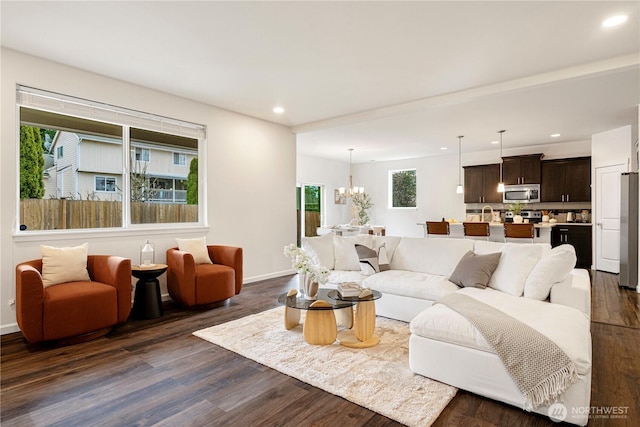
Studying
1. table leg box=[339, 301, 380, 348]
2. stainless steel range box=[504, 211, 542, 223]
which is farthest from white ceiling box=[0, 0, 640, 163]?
stainless steel range box=[504, 211, 542, 223]

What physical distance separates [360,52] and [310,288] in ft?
7.85

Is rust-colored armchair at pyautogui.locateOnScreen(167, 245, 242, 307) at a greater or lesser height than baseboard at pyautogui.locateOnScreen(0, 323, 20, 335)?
greater

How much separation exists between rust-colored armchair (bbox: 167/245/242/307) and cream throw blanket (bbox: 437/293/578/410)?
301 cm

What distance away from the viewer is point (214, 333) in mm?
3346

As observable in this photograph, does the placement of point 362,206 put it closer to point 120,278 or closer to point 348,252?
point 348,252

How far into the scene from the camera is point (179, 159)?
4.96 metres

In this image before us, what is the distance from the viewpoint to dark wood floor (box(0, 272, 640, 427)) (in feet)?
6.52

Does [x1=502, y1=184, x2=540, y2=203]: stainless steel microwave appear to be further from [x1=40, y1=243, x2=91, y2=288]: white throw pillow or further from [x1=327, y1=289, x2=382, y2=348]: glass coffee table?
[x1=40, y1=243, x2=91, y2=288]: white throw pillow

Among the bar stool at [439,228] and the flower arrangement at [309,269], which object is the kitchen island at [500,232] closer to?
the bar stool at [439,228]

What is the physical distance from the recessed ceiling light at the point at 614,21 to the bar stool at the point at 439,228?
13.7 ft

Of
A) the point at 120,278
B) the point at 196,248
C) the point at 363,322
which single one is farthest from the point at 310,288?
the point at 196,248

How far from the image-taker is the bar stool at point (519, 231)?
5.66m

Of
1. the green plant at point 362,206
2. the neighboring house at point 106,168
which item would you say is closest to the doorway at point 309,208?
the green plant at point 362,206

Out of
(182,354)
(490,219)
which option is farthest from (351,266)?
(490,219)
